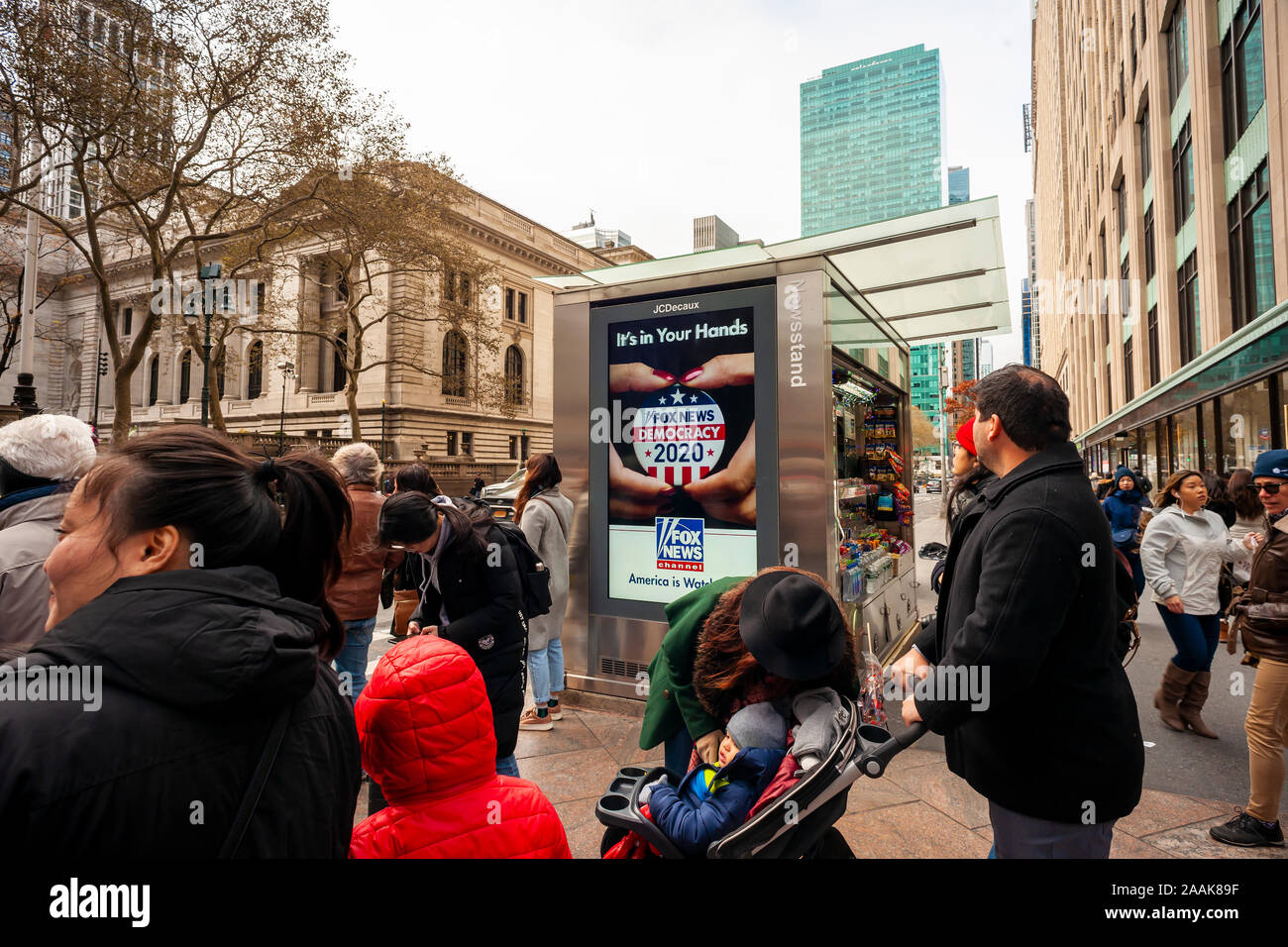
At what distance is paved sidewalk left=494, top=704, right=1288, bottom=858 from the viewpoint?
3.39 m

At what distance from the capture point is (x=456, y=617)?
3.44m

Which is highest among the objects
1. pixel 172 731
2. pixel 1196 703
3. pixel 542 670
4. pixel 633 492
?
pixel 633 492

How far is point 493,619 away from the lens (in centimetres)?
334

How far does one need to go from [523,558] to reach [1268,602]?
13.2ft

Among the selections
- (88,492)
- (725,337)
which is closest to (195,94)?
(725,337)

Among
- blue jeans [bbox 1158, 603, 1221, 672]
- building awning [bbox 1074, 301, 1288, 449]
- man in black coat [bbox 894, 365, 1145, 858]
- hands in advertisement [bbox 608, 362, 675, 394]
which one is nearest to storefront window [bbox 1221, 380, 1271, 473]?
building awning [bbox 1074, 301, 1288, 449]

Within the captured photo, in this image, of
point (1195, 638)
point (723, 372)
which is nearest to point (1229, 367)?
point (1195, 638)

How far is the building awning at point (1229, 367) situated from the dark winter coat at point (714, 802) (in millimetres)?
12139

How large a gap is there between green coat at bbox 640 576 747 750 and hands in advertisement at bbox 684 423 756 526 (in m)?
2.74

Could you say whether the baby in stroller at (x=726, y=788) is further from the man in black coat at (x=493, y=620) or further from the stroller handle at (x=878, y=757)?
the man in black coat at (x=493, y=620)

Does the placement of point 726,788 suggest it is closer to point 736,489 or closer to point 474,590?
point 474,590

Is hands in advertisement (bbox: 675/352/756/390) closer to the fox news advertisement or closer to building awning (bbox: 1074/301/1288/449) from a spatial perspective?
the fox news advertisement
